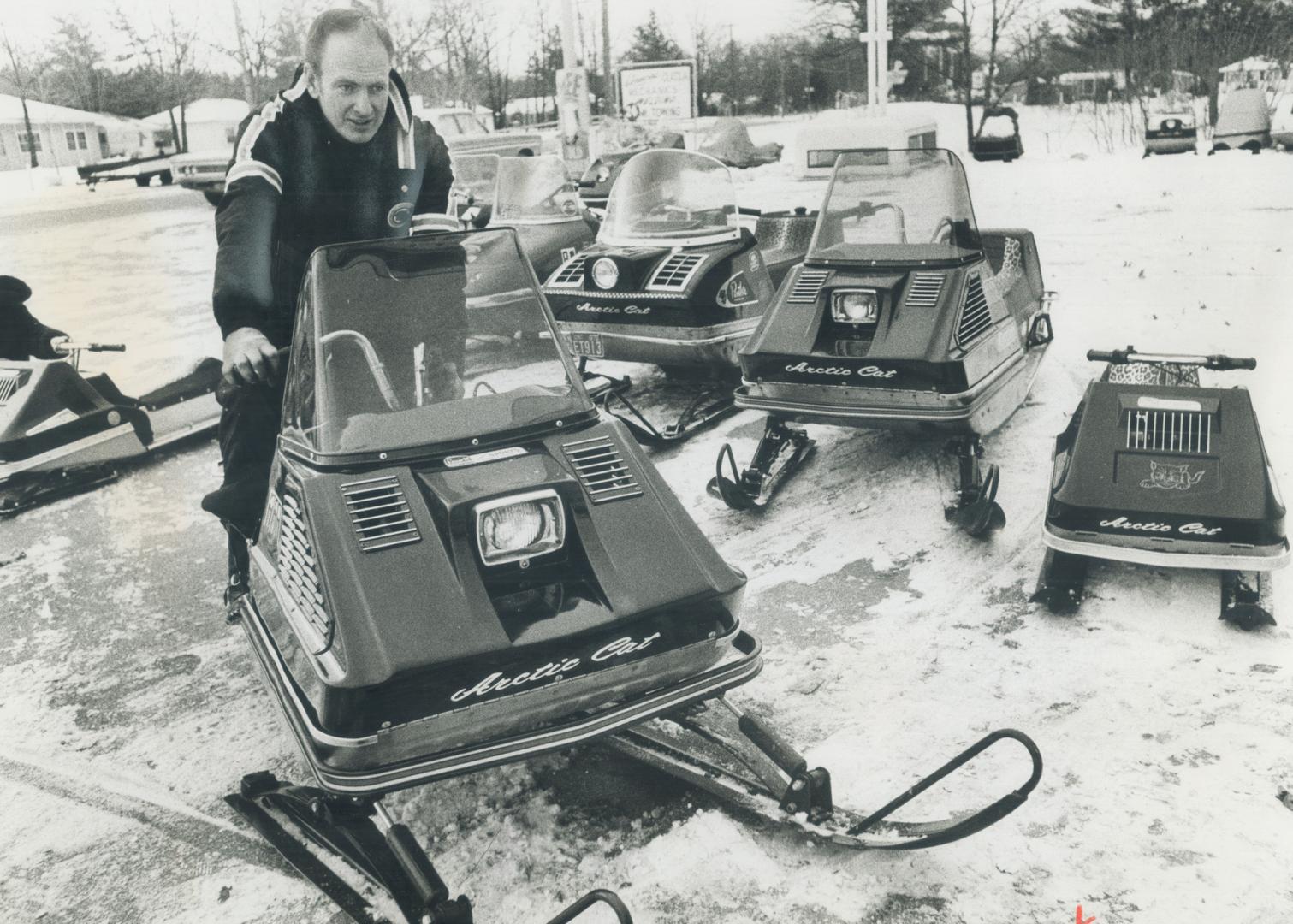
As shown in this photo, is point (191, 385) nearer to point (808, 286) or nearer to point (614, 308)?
point (614, 308)

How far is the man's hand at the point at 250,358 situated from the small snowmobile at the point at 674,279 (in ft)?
6.76

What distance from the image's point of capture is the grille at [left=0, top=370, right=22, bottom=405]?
3.57m

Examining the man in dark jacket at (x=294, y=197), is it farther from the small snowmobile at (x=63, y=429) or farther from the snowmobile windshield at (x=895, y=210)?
the small snowmobile at (x=63, y=429)

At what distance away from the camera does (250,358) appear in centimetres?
191

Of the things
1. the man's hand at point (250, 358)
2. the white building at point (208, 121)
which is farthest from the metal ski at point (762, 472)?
the white building at point (208, 121)

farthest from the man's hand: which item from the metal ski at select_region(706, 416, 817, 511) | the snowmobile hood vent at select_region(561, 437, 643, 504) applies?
the metal ski at select_region(706, 416, 817, 511)

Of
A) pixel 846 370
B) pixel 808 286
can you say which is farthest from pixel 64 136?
pixel 846 370

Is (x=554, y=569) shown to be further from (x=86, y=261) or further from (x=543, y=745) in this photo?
(x=86, y=261)

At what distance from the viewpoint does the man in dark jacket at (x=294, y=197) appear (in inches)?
79.5

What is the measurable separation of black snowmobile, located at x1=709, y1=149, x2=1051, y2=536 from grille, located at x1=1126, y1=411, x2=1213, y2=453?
486 mm

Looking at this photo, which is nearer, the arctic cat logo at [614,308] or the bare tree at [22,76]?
the bare tree at [22,76]

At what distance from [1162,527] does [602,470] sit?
150cm

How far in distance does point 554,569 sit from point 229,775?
3.13 feet

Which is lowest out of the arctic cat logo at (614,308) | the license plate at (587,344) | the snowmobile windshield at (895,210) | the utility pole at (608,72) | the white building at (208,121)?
the license plate at (587,344)
